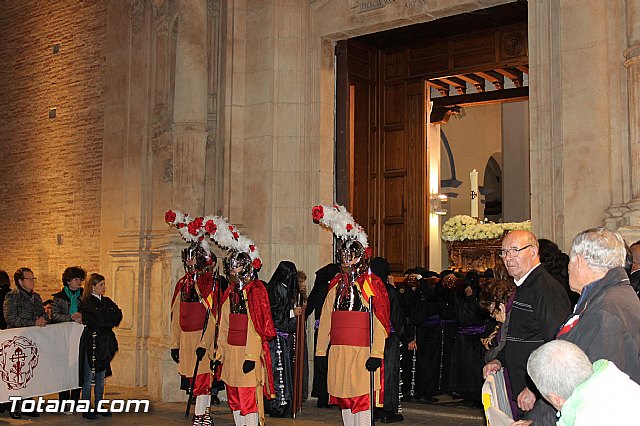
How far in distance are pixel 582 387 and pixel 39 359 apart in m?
8.11

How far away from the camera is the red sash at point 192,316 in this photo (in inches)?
358

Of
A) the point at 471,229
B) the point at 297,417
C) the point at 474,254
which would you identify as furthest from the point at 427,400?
the point at 471,229

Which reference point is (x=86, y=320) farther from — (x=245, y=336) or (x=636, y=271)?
(x=636, y=271)

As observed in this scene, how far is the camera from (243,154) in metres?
11.5

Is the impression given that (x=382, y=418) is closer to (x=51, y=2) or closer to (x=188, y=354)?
(x=188, y=354)

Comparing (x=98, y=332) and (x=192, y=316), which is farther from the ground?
(x=192, y=316)

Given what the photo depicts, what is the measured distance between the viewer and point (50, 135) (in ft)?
48.3

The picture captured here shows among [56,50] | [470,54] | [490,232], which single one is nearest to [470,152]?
[470,54]

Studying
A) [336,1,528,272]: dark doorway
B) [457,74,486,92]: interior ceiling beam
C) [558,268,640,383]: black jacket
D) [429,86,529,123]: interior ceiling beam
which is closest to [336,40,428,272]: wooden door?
[336,1,528,272]: dark doorway

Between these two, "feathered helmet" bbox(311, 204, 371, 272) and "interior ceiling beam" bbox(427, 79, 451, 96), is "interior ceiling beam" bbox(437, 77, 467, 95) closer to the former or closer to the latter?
A: "interior ceiling beam" bbox(427, 79, 451, 96)

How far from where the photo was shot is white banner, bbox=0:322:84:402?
941 centimetres

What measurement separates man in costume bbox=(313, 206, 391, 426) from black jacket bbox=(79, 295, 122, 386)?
3.15 m

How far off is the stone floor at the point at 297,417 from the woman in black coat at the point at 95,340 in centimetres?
32

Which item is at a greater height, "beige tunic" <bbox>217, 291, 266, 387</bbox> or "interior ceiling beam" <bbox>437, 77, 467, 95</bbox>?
"interior ceiling beam" <bbox>437, 77, 467, 95</bbox>
